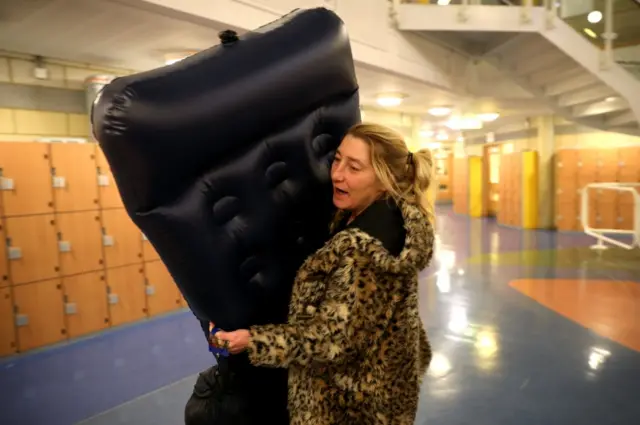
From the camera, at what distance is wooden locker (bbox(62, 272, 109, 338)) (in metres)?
4.10

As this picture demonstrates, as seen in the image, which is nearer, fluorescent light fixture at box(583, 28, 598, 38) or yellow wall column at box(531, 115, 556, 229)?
fluorescent light fixture at box(583, 28, 598, 38)

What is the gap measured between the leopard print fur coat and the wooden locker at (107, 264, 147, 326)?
371cm

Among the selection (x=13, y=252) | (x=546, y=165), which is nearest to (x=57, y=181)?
(x=13, y=252)

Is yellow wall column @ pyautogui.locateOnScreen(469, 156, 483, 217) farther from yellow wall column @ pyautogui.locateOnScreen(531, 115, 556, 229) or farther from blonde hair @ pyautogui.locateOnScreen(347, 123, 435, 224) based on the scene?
blonde hair @ pyautogui.locateOnScreen(347, 123, 435, 224)

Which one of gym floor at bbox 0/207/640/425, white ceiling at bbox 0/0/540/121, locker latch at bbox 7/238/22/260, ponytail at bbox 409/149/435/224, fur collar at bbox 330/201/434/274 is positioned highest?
white ceiling at bbox 0/0/540/121

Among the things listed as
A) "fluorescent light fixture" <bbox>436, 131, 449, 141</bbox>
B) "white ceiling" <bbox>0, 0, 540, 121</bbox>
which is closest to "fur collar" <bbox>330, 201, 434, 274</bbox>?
"white ceiling" <bbox>0, 0, 540, 121</bbox>

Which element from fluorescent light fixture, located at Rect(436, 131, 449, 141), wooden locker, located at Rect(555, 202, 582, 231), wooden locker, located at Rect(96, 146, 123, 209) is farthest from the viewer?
fluorescent light fixture, located at Rect(436, 131, 449, 141)

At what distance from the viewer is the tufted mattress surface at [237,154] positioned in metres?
0.93

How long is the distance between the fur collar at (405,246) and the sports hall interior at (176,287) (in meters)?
1.87

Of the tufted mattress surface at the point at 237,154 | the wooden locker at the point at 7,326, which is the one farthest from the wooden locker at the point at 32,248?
the tufted mattress surface at the point at 237,154

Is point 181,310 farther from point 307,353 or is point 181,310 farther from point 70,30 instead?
point 307,353

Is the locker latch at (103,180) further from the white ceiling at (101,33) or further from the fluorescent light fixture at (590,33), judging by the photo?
the fluorescent light fixture at (590,33)

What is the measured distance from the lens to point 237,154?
3.76 feet

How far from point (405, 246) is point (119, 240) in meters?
4.02
